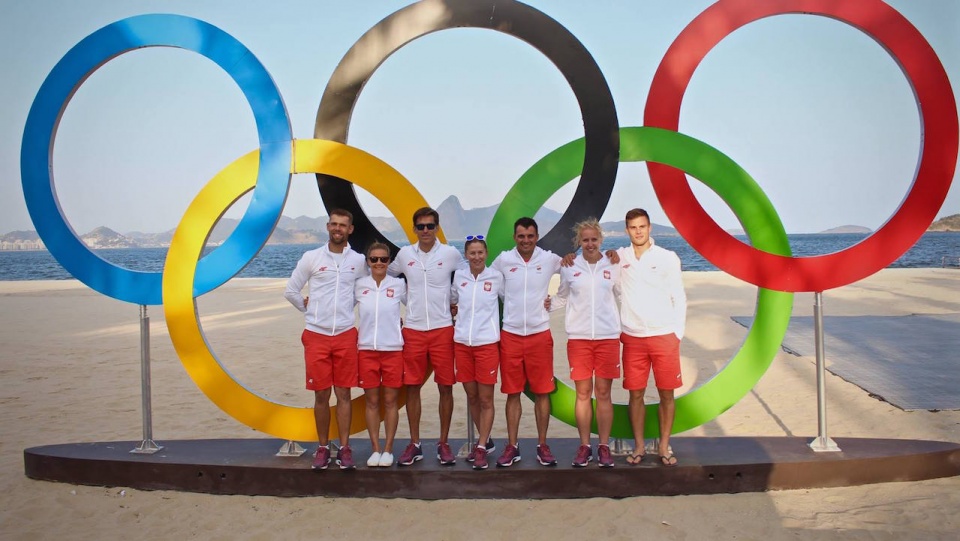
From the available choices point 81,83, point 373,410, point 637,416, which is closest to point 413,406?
point 373,410

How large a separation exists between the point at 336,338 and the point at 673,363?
235 centimetres

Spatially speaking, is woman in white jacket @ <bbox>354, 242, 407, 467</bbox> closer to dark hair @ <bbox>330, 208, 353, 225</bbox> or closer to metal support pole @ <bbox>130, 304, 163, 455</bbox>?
dark hair @ <bbox>330, 208, 353, 225</bbox>

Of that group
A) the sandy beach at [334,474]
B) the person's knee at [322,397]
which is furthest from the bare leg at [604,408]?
the person's knee at [322,397]

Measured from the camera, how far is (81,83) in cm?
538

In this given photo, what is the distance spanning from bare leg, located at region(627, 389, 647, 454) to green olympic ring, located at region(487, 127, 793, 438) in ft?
0.70

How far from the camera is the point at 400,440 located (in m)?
5.50

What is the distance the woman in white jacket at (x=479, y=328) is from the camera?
4.65m

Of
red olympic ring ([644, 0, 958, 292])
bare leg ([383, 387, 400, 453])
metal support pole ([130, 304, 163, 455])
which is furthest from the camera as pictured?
metal support pole ([130, 304, 163, 455])

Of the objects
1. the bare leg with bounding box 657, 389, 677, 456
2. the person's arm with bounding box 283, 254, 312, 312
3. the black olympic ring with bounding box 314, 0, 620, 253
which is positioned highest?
the black olympic ring with bounding box 314, 0, 620, 253

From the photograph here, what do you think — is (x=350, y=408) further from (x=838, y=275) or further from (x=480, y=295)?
(x=838, y=275)

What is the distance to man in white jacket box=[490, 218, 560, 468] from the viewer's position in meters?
4.64

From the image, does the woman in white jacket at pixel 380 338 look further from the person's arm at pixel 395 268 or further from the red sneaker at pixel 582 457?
the red sneaker at pixel 582 457

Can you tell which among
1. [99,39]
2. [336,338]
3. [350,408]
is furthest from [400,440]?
[99,39]

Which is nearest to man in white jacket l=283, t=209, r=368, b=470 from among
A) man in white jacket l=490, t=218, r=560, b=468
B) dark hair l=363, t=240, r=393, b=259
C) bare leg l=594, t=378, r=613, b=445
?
dark hair l=363, t=240, r=393, b=259
